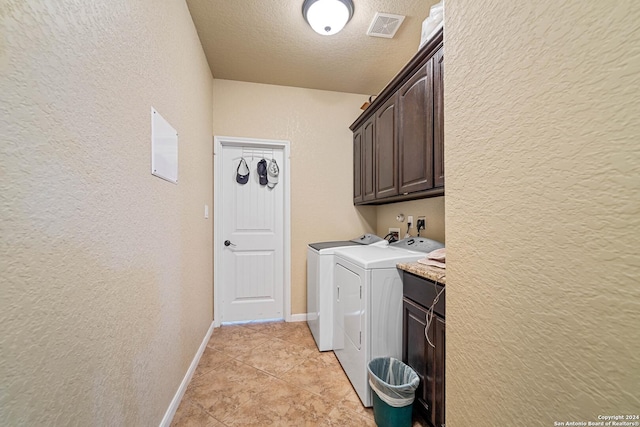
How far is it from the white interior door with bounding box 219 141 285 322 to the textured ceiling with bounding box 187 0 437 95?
2.51ft

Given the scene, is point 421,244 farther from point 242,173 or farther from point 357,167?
point 242,173

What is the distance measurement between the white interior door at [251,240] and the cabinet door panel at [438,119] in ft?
5.79

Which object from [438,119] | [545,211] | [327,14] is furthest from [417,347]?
[327,14]

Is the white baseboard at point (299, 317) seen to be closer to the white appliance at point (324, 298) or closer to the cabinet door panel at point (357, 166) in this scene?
the white appliance at point (324, 298)

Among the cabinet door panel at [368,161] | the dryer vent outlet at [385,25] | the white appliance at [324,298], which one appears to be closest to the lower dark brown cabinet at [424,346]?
the white appliance at [324,298]

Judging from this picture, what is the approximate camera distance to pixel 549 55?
0.48m

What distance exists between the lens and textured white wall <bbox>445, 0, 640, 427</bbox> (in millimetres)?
389

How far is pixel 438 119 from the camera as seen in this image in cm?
145

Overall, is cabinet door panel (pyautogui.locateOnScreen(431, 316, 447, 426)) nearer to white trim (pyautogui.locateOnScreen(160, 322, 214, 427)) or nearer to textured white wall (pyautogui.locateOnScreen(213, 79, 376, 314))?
white trim (pyautogui.locateOnScreen(160, 322, 214, 427))

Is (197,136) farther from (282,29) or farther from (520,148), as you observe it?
(520,148)

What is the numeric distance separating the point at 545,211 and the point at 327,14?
1.85 metres

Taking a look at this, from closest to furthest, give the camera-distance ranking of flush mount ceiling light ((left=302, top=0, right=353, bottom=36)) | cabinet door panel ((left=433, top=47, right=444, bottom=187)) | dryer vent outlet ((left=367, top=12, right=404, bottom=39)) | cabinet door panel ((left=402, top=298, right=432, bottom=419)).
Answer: cabinet door panel ((left=402, top=298, right=432, bottom=419)), cabinet door panel ((left=433, top=47, right=444, bottom=187)), flush mount ceiling light ((left=302, top=0, right=353, bottom=36)), dryer vent outlet ((left=367, top=12, right=404, bottom=39))

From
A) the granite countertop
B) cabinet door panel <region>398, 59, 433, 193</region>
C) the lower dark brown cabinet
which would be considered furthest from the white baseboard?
cabinet door panel <region>398, 59, 433, 193</region>

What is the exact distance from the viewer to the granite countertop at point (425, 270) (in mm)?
1180
